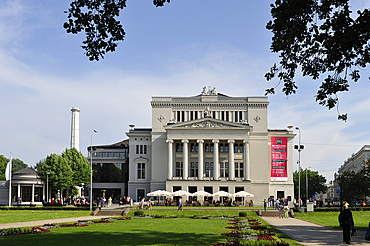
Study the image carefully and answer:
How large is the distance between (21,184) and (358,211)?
67.3 meters

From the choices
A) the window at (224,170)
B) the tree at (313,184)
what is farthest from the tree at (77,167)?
the tree at (313,184)

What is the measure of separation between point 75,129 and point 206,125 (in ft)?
160

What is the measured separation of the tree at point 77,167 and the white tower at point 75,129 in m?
22.4

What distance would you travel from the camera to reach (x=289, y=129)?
9800cm

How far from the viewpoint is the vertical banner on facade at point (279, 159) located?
90000mm

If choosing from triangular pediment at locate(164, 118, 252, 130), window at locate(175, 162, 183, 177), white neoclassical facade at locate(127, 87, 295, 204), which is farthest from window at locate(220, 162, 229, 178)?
window at locate(175, 162, 183, 177)

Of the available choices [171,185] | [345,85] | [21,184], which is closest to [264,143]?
[171,185]

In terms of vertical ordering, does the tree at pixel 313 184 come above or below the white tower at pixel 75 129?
below

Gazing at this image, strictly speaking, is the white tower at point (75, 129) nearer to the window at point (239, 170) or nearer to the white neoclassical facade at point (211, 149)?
the white neoclassical facade at point (211, 149)

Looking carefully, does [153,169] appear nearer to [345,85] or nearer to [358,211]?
[358,211]

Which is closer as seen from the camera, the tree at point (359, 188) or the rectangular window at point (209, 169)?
the tree at point (359, 188)

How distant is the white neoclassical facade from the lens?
85188 mm

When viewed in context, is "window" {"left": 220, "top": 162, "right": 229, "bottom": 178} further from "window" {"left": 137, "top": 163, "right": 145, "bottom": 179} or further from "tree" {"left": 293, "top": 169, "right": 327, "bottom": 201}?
"tree" {"left": 293, "top": 169, "right": 327, "bottom": 201}

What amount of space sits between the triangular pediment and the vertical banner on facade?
9817 mm
